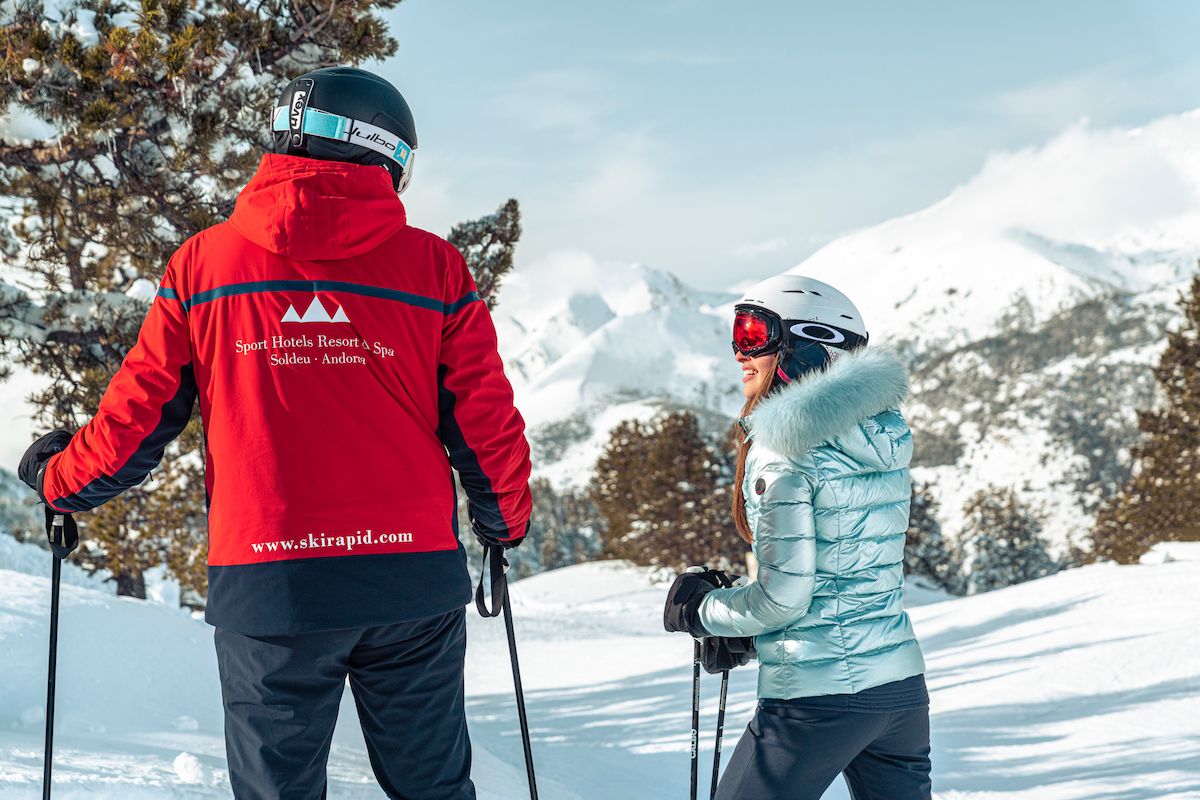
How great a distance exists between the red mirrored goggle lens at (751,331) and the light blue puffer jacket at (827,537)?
18cm

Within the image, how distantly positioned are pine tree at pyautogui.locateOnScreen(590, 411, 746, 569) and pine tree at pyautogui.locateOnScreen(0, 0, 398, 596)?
26.8 metres

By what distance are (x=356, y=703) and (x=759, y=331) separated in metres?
1.33

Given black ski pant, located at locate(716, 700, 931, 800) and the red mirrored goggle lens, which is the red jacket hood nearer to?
the red mirrored goggle lens

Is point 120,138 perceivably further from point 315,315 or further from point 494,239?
point 315,315

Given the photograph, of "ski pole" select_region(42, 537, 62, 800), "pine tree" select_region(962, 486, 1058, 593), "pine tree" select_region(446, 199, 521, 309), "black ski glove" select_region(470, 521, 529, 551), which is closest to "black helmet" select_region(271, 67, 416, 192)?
"black ski glove" select_region(470, 521, 529, 551)

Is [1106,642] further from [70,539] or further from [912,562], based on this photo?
[912,562]

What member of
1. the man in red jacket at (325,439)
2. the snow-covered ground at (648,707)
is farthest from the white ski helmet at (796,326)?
the snow-covered ground at (648,707)

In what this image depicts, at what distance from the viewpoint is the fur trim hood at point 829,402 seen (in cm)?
222

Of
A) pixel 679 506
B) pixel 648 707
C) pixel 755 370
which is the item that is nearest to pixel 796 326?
pixel 755 370

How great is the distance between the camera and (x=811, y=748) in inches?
89.1

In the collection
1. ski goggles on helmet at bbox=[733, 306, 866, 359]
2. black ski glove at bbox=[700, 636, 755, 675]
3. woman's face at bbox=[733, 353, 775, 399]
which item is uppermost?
ski goggles on helmet at bbox=[733, 306, 866, 359]

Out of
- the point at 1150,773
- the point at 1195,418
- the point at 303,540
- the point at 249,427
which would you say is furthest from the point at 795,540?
the point at 1195,418

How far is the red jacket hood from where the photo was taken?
204cm

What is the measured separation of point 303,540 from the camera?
1983 mm
